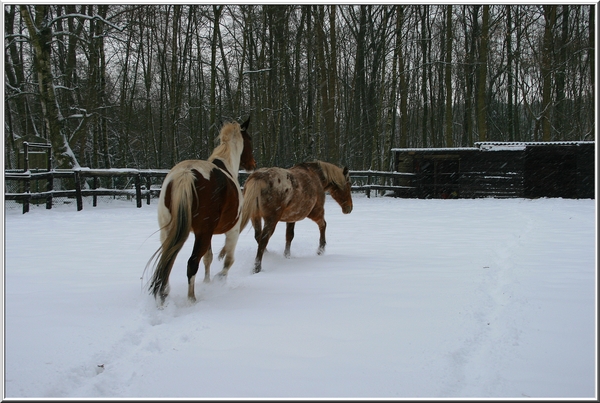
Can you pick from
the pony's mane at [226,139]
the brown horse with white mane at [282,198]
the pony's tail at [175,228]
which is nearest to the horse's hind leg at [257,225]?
the brown horse with white mane at [282,198]

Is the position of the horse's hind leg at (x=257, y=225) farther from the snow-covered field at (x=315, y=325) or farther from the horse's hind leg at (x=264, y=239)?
the snow-covered field at (x=315, y=325)

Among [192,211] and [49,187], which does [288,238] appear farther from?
[49,187]

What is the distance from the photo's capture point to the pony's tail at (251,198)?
17.4 feet

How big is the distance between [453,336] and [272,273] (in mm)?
2508

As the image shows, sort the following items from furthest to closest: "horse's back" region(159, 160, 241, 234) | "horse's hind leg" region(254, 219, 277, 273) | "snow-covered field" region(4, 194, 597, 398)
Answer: "horse's hind leg" region(254, 219, 277, 273)
"horse's back" region(159, 160, 241, 234)
"snow-covered field" region(4, 194, 597, 398)

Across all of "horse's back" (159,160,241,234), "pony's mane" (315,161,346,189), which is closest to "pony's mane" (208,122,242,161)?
"horse's back" (159,160,241,234)

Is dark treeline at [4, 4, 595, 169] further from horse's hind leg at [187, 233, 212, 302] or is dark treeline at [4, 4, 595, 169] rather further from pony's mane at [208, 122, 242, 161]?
horse's hind leg at [187, 233, 212, 302]

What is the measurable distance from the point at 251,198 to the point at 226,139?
78 centimetres

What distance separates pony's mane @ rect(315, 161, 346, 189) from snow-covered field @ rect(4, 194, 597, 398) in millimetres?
1129

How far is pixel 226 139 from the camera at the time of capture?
5070 mm

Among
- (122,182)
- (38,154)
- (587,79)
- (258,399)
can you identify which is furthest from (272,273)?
(587,79)

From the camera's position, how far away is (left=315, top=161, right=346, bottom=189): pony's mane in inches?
267

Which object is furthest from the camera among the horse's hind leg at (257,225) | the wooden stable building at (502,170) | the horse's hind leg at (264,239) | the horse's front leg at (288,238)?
the wooden stable building at (502,170)

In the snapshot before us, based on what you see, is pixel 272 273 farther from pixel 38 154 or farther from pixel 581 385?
pixel 38 154
